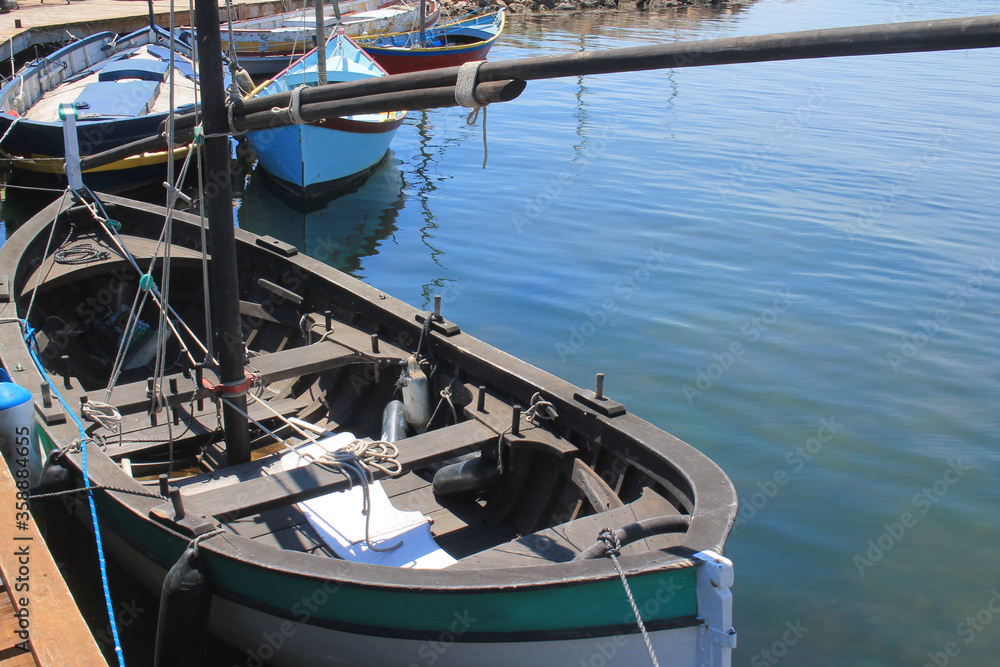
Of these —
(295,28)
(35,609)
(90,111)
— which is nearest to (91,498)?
(35,609)

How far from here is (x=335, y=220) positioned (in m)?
14.9

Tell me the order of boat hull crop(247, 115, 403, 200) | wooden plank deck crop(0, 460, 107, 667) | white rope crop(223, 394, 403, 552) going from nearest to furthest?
wooden plank deck crop(0, 460, 107, 667)
white rope crop(223, 394, 403, 552)
boat hull crop(247, 115, 403, 200)

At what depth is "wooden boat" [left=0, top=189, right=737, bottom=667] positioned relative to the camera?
12.0ft

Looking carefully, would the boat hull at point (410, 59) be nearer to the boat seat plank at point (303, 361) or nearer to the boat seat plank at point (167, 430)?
the boat seat plank at point (303, 361)

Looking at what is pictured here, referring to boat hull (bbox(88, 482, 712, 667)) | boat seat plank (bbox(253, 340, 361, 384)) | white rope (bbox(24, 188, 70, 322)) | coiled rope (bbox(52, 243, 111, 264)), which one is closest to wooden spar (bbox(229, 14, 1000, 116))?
boat hull (bbox(88, 482, 712, 667))

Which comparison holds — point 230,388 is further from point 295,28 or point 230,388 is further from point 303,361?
point 295,28

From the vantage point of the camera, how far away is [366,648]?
3986 millimetres

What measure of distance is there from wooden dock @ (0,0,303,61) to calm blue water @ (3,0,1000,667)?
10.0m

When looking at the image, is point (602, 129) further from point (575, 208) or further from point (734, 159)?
point (575, 208)

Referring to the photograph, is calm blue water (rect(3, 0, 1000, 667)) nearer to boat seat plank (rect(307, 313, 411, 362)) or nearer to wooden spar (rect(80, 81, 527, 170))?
boat seat plank (rect(307, 313, 411, 362))

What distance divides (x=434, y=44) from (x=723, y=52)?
28.0 metres

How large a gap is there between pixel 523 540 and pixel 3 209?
14.7m

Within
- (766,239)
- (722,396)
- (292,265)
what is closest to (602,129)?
(766,239)

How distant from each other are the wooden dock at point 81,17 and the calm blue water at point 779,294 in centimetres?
1003
